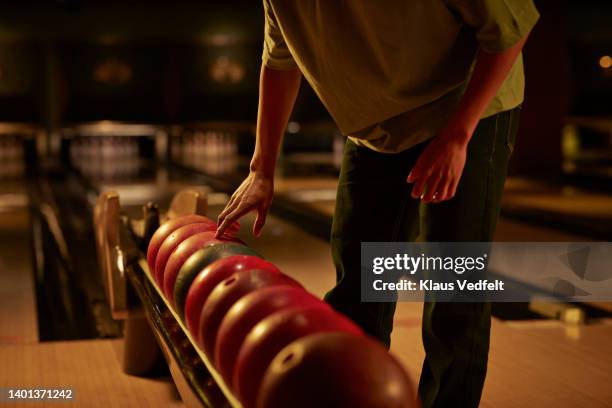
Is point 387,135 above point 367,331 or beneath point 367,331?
above

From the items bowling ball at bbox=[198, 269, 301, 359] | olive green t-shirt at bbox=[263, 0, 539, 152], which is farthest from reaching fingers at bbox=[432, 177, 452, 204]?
bowling ball at bbox=[198, 269, 301, 359]

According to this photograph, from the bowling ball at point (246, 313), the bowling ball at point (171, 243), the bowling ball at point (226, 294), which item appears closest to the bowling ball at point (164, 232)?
the bowling ball at point (171, 243)

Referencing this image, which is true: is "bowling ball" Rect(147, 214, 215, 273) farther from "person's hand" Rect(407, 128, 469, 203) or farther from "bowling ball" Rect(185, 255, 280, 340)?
"person's hand" Rect(407, 128, 469, 203)

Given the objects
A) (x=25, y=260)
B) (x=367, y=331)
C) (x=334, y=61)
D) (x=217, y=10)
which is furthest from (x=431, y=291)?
(x=217, y=10)

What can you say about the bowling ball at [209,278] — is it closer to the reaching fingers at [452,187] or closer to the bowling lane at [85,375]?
the reaching fingers at [452,187]

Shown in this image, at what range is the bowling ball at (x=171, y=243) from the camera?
152 cm

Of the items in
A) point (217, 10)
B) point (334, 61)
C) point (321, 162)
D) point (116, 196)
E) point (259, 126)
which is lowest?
point (321, 162)

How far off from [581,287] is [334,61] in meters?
2.01

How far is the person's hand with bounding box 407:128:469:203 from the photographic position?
1059 millimetres

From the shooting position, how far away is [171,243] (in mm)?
1528

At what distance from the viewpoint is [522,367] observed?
77.1 inches

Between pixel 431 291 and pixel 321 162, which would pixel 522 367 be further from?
pixel 321 162

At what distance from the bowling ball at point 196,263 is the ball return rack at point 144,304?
49 millimetres

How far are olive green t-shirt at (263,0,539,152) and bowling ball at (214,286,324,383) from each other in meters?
0.30
